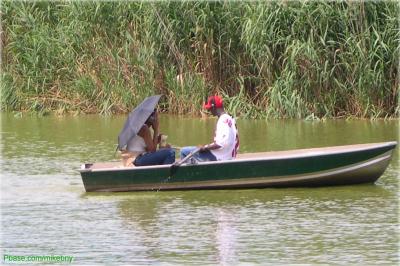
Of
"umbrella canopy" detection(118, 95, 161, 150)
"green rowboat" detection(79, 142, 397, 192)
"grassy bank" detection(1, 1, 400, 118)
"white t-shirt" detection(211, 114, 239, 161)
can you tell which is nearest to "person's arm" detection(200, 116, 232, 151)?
"white t-shirt" detection(211, 114, 239, 161)

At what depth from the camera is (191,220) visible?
11031 millimetres

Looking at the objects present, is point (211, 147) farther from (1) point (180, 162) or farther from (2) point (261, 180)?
(2) point (261, 180)

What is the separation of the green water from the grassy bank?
89.6 inches

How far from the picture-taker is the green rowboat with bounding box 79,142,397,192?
40.4 feet

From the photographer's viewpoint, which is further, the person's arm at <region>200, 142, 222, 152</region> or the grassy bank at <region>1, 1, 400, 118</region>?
the grassy bank at <region>1, 1, 400, 118</region>

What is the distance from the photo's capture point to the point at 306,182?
12531mm

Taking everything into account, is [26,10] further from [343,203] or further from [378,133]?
[343,203]

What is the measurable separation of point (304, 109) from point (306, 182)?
563 cm

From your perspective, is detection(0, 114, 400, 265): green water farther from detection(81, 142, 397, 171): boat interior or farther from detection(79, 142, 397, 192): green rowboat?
detection(81, 142, 397, 171): boat interior

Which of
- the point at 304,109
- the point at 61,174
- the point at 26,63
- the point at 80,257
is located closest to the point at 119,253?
the point at 80,257

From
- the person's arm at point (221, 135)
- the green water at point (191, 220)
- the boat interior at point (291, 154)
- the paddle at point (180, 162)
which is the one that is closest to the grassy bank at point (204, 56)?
the green water at point (191, 220)

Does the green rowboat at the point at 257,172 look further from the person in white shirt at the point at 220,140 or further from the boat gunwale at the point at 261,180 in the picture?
the person in white shirt at the point at 220,140

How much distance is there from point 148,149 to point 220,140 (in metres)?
0.82

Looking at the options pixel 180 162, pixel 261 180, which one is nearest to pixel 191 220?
pixel 180 162
